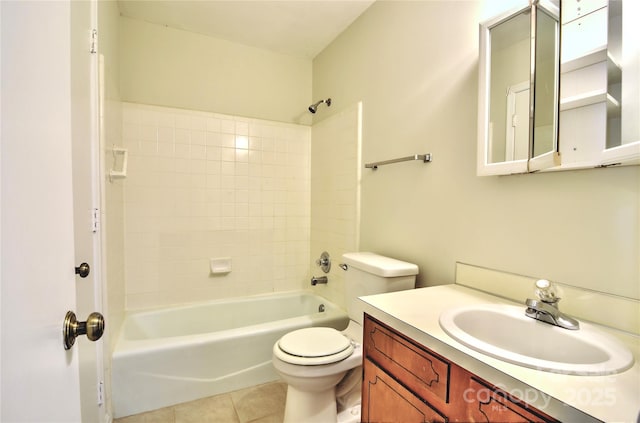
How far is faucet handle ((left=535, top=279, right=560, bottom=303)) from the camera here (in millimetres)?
932

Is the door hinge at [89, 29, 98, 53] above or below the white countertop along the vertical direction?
above

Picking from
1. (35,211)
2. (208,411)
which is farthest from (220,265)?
(35,211)

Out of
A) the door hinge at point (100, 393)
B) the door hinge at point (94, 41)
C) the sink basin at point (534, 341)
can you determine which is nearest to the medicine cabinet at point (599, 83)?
the sink basin at point (534, 341)

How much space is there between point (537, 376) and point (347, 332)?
1224mm

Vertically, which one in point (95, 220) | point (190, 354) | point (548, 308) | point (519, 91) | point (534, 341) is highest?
point (519, 91)

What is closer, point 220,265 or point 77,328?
point 77,328

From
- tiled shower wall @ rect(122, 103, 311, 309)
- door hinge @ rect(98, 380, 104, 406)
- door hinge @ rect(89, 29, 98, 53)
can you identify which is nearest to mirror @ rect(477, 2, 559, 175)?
door hinge @ rect(89, 29, 98, 53)

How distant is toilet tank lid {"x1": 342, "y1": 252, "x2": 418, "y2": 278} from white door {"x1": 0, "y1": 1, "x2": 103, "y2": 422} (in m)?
1.24

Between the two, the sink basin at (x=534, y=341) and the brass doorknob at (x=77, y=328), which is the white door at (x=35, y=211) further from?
the sink basin at (x=534, y=341)

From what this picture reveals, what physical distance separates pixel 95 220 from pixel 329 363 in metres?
1.28

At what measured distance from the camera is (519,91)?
116cm

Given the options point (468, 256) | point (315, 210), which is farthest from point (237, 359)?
point (468, 256)

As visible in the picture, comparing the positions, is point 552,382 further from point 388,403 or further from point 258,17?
point 258,17

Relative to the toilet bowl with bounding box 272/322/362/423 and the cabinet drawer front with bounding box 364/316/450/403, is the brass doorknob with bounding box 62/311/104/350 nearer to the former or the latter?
the cabinet drawer front with bounding box 364/316/450/403
